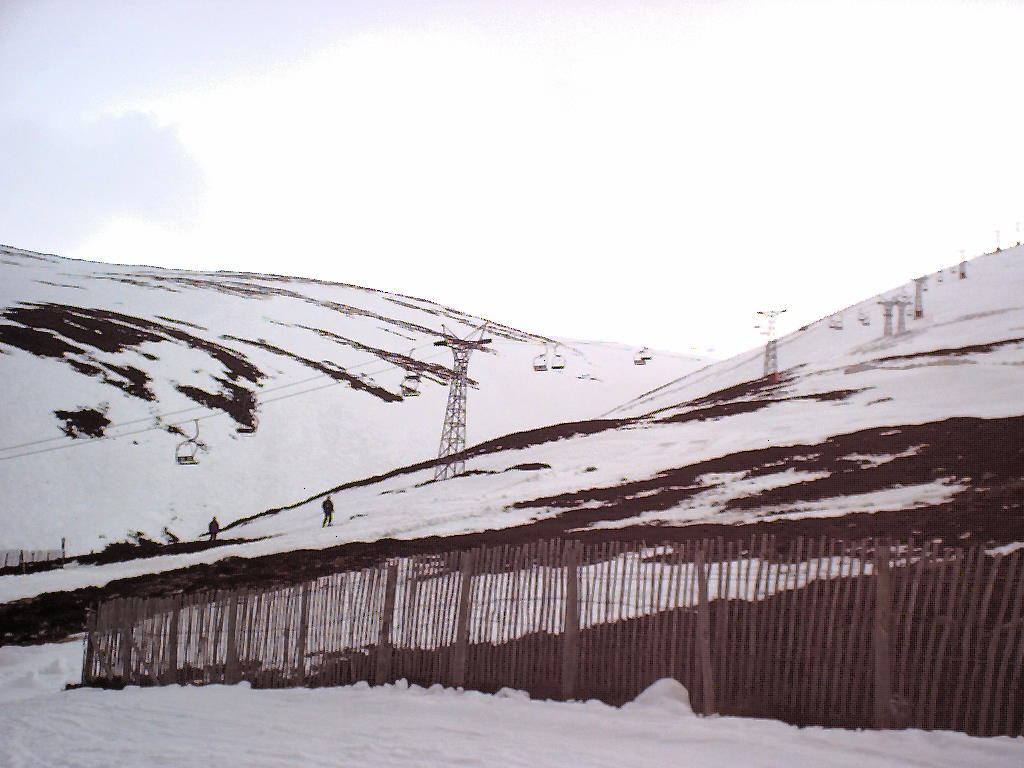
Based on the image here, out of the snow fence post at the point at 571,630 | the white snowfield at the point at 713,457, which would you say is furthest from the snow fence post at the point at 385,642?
the white snowfield at the point at 713,457

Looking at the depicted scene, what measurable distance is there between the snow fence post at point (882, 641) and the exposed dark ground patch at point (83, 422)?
7365 cm

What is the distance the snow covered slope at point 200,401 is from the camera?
215 feet

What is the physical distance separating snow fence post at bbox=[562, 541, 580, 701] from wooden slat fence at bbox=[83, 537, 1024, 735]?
28 mm

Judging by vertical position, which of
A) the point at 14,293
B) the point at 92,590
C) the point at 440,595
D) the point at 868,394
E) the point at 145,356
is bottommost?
the point at 92,590

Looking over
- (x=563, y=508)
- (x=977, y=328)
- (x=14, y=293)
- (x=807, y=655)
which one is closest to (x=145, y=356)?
(x=14, y=293)

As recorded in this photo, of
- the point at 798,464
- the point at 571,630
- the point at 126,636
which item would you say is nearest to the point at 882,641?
the point at 571,630

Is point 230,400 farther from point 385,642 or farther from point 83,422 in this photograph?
point 385,642

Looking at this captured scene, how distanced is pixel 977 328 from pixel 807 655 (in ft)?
254

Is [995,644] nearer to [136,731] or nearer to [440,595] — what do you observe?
[440,595]

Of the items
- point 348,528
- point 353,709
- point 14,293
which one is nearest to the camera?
point 353,709

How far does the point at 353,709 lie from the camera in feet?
41.9

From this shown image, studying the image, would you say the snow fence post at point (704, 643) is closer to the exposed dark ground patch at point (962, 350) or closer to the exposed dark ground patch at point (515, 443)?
the exposed dark ground patch at point (515, 443)

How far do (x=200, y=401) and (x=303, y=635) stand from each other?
7690 centimetres

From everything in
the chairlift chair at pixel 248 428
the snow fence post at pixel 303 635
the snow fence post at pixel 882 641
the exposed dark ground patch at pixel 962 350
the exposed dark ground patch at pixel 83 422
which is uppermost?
the exposed dark ground patch at pixel 962 350
